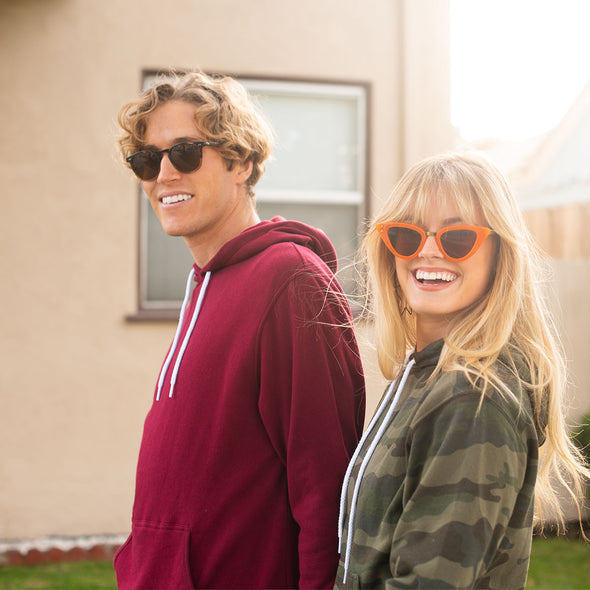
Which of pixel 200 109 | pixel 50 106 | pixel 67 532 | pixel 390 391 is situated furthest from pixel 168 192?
pixel 67 532

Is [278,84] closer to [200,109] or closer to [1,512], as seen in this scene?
[200,109]

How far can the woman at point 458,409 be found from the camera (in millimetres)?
1282

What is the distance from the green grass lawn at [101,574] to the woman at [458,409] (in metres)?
3.21

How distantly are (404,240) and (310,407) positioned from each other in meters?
0.49

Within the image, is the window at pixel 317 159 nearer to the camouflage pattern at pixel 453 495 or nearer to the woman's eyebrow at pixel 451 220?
the woman's eyebrow at pixel 451 220

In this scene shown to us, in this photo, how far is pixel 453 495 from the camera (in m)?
1.29

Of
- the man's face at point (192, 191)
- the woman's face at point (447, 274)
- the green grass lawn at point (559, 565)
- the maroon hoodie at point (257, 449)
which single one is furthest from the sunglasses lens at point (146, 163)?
the green grass lawn at point (559, 565)

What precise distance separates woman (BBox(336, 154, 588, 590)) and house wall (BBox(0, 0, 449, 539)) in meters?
2.91

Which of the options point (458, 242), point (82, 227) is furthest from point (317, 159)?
point (458, 242)

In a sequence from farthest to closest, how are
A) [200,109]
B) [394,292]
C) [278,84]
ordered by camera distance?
[278,84], [200,109], [394,292]

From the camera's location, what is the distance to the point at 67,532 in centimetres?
459

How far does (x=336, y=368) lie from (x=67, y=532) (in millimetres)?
3545

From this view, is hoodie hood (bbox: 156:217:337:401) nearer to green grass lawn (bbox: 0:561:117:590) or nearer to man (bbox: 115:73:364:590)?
man (bbox: 115:73:364:590)

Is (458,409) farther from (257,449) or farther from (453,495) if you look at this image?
(257,449)
